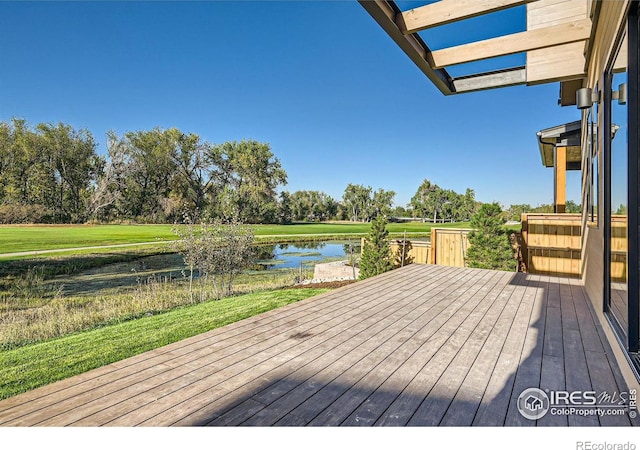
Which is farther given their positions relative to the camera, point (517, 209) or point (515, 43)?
point (517, 209)

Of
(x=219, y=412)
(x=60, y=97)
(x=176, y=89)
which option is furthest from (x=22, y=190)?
(x=219, y=412)

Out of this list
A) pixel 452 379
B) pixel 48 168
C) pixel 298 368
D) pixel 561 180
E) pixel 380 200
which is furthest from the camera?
pixel 380 200

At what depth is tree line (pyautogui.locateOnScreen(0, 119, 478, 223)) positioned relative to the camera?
13.5 m

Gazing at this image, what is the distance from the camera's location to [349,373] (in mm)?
1415

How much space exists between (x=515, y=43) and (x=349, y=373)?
2878 mm

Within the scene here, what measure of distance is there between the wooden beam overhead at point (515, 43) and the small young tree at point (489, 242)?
134 inches

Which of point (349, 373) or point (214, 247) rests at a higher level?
point (214, 247)

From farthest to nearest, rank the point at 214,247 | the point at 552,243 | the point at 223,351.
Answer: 1. the point at 214,247
2. the point at 552,243
3. the point at 223,351

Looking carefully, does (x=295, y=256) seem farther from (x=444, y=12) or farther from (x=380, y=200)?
(x=380, y=200)

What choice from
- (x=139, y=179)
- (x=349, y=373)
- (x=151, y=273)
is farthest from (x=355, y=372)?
(x=139, y=179)

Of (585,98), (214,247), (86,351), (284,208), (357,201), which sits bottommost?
(86,351)

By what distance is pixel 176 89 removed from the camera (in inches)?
826

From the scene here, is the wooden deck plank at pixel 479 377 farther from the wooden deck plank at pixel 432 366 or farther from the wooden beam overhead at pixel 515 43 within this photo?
the wooden beam overhead at pixel 515 43

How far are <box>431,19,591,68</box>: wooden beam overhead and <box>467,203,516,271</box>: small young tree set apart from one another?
134 inches
